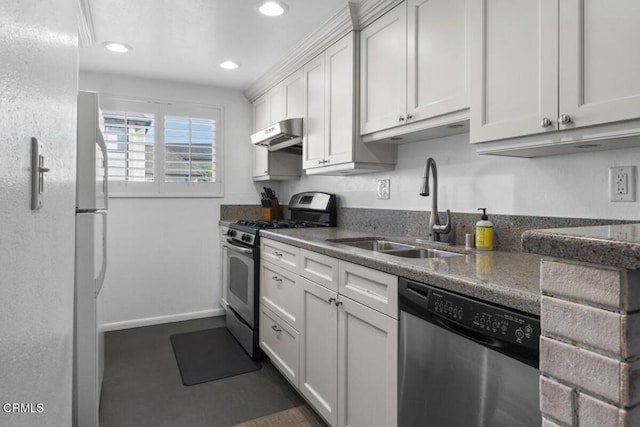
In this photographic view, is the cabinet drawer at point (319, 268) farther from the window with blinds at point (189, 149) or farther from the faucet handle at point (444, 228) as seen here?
the window with blinds at point (189, 149)

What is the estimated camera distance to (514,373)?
965mm

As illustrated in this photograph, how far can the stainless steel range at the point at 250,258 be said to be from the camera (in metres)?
2.78

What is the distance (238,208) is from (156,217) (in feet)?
2.59

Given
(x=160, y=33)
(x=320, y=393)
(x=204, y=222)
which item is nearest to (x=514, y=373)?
(x=320, y=393)

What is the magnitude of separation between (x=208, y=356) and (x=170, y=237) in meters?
1.33

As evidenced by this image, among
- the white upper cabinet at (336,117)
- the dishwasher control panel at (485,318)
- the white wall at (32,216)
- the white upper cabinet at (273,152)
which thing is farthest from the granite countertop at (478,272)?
the white upper cabinet at (273,152)

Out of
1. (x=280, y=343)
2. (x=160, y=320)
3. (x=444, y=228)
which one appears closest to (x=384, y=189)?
(x=444, y=228)

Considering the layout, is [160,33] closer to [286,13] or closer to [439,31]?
[286,13]

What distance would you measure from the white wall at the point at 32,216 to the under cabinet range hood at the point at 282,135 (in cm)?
182

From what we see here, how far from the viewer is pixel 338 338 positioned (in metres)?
1.77

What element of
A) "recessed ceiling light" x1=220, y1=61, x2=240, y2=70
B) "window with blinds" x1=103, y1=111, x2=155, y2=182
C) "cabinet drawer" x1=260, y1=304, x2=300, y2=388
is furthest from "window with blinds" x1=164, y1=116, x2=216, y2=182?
"cabinet drawer" x1=260, y1=304, x2=300, y2=388

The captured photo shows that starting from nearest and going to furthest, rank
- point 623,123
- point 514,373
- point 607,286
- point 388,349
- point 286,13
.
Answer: point 607,286
point 514,373
point 623,123
point 388,349
point 286,13

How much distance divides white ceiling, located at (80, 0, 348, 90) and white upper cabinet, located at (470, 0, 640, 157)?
1.12 metres

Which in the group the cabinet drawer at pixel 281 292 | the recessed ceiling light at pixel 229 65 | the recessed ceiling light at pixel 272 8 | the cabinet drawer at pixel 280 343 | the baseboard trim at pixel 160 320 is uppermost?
the recessed ceiling light at pixel 229 65
